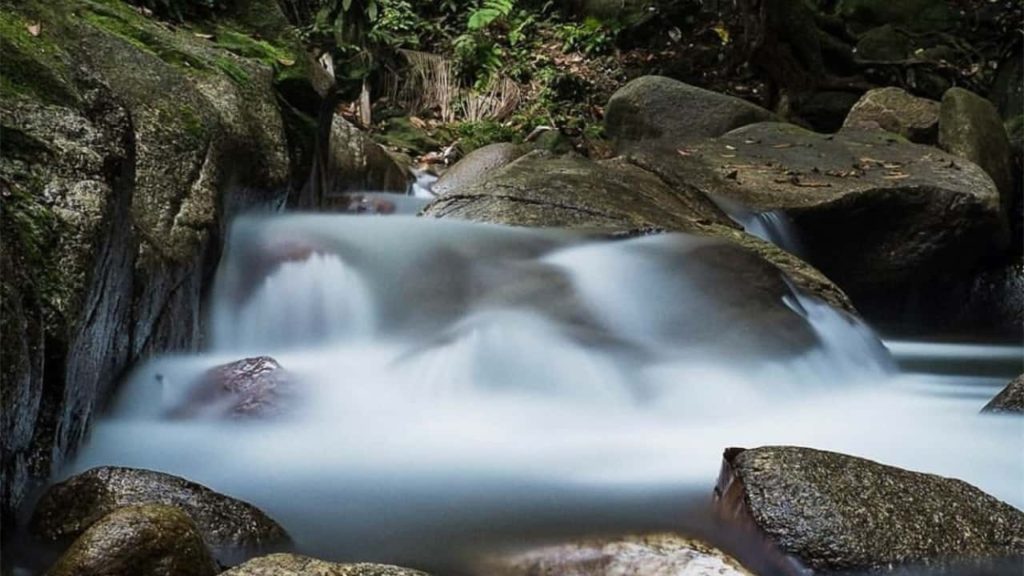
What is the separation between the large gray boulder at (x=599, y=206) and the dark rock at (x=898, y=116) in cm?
362

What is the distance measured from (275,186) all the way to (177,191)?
1397mm

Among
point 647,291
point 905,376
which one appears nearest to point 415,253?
point 647,291

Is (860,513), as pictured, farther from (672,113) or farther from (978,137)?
(672,113)

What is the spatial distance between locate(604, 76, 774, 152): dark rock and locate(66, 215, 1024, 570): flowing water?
475 centimetres

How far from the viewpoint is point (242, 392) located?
371 centimetres

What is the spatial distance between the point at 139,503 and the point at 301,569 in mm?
688

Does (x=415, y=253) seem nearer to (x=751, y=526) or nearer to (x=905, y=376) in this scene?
(x=905, y=376)

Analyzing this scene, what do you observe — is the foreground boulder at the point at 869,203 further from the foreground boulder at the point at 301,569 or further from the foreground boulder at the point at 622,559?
the foreground boulder at the point at 301,569

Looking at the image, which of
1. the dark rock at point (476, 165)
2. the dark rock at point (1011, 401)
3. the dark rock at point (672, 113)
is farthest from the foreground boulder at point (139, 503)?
the dark rock at point (672, 113)

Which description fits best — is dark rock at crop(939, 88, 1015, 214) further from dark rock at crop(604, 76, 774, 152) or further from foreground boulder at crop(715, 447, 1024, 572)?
foreground boulder at crop(715, 447, 1024, 572)

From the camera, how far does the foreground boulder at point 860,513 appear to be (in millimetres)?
2525

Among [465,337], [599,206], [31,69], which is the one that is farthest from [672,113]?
[31,69]

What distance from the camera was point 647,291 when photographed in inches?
196

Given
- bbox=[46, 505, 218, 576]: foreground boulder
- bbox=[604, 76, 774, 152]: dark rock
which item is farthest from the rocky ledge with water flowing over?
bbox=[604, 76, 774, 152]: dark rock
